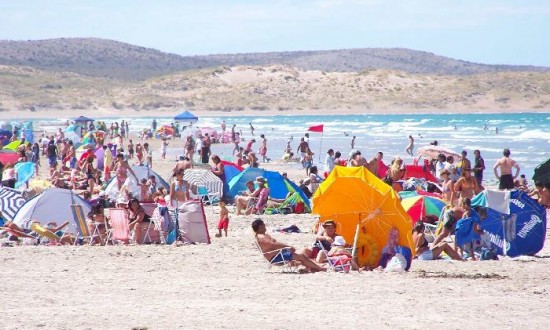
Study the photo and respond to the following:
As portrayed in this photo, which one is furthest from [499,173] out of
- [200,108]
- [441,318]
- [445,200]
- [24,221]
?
[200,108]

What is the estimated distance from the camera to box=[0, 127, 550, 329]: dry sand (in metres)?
7.86

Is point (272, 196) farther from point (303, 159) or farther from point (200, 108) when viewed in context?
point (200, 108)

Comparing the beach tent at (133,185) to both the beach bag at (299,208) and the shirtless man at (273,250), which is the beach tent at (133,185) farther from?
the shirtless man at (273,250)

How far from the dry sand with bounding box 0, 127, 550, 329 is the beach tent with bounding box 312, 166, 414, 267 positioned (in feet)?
1.70

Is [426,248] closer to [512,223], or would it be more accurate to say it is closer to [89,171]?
[512,223]

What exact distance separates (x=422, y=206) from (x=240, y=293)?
503 cm

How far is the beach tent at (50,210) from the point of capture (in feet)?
43.0

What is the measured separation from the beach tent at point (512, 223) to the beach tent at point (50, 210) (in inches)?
217

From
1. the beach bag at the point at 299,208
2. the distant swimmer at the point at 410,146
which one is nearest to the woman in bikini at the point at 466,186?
the beach bag at the point at 299,208

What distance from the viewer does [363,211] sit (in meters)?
11.0

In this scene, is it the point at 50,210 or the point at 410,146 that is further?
the point at 410,146

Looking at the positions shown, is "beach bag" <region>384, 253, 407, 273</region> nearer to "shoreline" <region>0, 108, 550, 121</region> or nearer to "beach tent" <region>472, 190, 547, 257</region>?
"beach tent" <region>472, 190, 547, 257</region>

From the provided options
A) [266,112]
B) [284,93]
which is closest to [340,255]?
[266,112]

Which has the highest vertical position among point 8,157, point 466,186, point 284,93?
point 466,186
